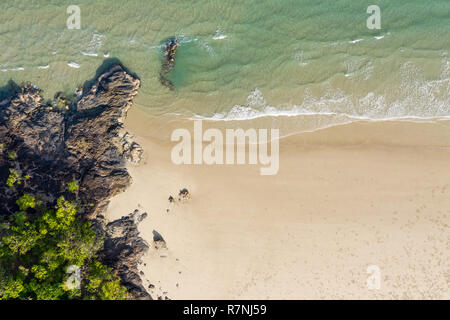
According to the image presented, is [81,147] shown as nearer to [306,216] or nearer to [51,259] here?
[51,259]

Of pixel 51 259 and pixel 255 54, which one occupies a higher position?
pixel 255 54

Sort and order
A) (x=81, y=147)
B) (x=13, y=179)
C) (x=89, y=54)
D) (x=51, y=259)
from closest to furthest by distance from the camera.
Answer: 1. (x=51, y=259)
2. (x=13, y=179)
3. (x=81, y=147)
4. (x=89, y=54)

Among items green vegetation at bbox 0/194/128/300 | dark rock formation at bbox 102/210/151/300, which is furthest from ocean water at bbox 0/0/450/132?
green vegetation at bbox 0/194/128/300

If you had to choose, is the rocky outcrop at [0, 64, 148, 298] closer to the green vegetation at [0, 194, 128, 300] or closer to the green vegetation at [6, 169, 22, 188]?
the green vegetation at [6, 169, 22, 188]

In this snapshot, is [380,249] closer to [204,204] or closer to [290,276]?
[290,276]

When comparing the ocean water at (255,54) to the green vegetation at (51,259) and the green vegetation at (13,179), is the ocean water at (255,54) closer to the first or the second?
the green vegetation at (13,179)

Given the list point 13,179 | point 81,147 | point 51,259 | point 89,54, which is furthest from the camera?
point 89,54

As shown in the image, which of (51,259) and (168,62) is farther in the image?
(168,62)

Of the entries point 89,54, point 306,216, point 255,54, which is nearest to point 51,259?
point 89,54
